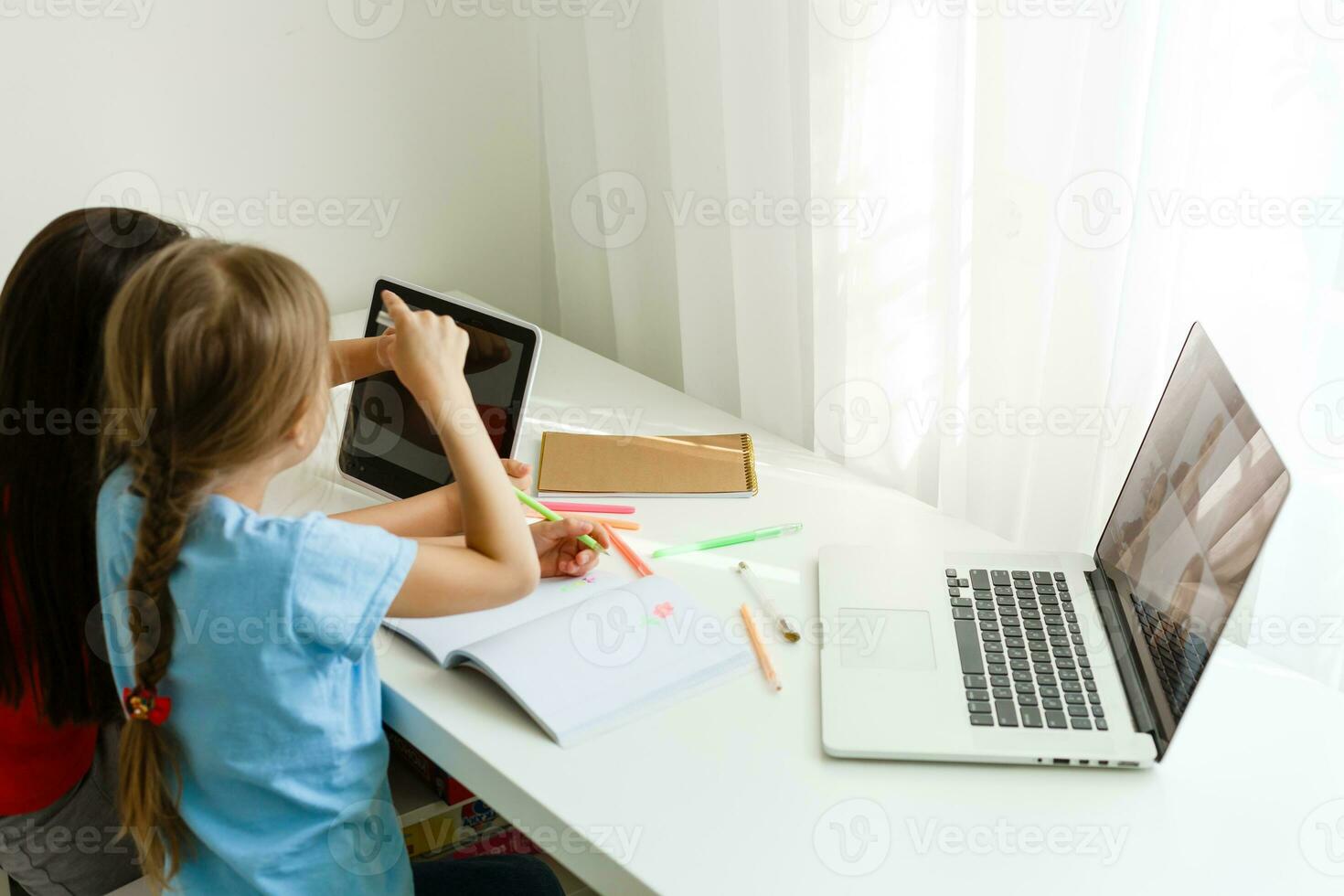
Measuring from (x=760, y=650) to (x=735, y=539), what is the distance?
206 millimetres

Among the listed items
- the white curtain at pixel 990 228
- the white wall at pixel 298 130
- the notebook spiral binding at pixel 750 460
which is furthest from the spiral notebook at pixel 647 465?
the white wall at pixel 298 130

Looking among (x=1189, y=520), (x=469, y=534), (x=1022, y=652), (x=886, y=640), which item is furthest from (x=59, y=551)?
(x=1189, y=520)

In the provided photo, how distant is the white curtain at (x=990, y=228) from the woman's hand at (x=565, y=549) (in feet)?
1.62

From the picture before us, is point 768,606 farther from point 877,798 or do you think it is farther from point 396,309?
point 396,309

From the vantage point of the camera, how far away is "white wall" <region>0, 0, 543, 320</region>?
162cm

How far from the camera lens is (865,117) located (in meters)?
1.44

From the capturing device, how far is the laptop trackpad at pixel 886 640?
1.08 m

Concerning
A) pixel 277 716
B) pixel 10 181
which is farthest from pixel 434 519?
pixel 10 181

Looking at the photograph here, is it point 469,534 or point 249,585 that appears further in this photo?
point 469,534

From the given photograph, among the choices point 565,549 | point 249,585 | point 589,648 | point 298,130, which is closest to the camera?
point 249,585

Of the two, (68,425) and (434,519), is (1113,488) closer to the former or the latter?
(434,519)

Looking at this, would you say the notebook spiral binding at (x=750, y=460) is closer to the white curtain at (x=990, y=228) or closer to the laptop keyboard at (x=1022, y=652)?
the white curtain at (x=990, y=228)

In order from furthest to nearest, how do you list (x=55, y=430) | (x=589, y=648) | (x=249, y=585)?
(x=589, y=648) → (x=55, y=430) → (x=249, y=585)

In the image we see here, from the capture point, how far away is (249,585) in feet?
2.94
